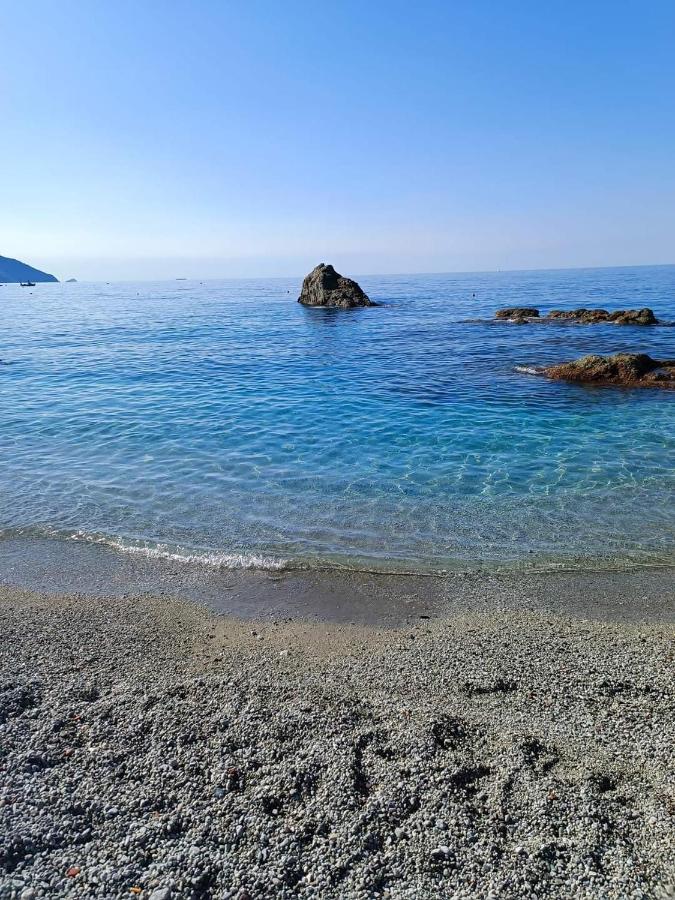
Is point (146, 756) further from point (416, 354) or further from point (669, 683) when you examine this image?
point (416, 354)

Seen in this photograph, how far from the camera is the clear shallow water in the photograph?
31.4 ft

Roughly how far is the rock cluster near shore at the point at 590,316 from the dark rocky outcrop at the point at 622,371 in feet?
52.9

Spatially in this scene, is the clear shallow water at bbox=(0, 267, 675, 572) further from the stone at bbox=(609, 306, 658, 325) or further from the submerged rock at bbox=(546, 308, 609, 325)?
the submerged rock at bbox=(546, 308, 609, 325)

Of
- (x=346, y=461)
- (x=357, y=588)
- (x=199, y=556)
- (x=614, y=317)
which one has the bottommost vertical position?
(x=357, y=588)

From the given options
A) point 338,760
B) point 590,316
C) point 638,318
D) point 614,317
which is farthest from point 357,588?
point 590,316

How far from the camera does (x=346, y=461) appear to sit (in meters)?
13.5

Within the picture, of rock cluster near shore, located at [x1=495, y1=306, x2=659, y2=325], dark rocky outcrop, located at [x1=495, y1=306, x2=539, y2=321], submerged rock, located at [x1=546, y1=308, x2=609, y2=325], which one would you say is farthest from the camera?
dark rocky outcrop, located at [x1=495, y1=306, x2=539, y2=321]

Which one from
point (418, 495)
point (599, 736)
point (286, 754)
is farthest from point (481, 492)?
point (286, 754)

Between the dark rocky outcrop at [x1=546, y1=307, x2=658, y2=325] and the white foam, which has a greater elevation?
the dark rocky outcrop at [x1=546, y1=307, x2=658, y2=325]

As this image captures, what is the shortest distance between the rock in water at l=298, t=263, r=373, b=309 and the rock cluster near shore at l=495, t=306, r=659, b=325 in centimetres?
1933

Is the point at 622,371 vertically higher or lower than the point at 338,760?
higher

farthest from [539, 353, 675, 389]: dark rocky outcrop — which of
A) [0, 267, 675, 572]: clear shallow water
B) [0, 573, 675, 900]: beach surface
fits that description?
[0, 573, 675, 900]: beach surface

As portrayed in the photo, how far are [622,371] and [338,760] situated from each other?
21.6 m

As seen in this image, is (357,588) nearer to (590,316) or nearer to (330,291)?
(590,316)
